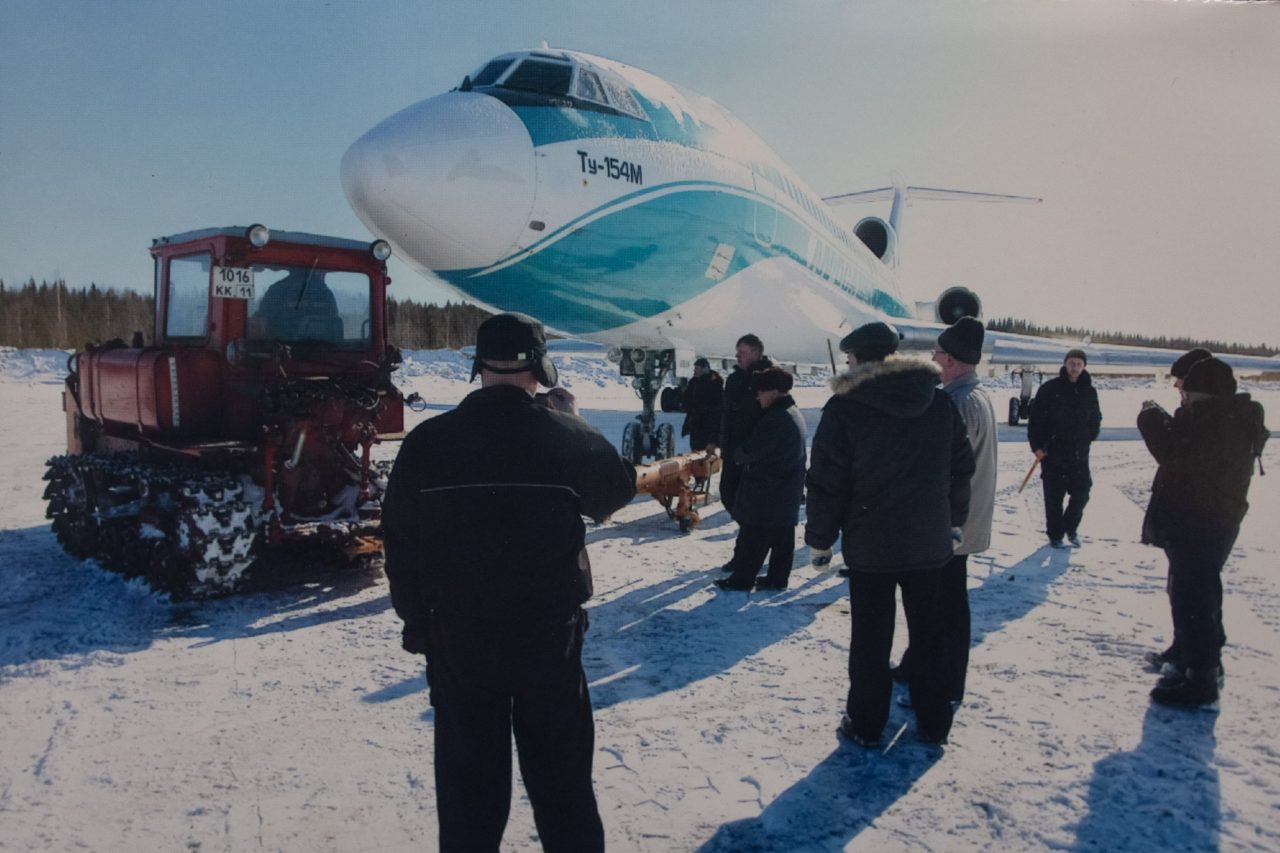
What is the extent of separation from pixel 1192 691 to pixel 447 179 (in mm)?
5748

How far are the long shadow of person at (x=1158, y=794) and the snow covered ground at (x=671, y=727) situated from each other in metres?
0.01

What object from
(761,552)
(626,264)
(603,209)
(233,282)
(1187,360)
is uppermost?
Answer: (603,209)

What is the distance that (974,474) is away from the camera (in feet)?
12.8

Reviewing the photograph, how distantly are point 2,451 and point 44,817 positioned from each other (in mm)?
11827

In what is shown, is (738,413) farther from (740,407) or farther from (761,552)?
(761,552)

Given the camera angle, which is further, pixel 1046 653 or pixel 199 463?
pixel 199 463

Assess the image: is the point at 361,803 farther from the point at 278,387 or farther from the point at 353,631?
the point at 278,387

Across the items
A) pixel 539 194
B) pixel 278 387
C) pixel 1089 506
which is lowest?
pixel 1089 506

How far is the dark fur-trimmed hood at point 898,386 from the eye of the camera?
336 cm

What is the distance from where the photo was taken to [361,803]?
3041 mm

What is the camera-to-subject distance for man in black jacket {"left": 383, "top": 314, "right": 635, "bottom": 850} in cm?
225

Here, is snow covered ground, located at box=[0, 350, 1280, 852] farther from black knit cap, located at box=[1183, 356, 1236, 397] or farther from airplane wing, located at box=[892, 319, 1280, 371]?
airplane wing, located at box=[892, 319, 1280, 371]

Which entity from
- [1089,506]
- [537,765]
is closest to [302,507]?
[537,765]

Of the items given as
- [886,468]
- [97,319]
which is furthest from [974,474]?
[97,319]
